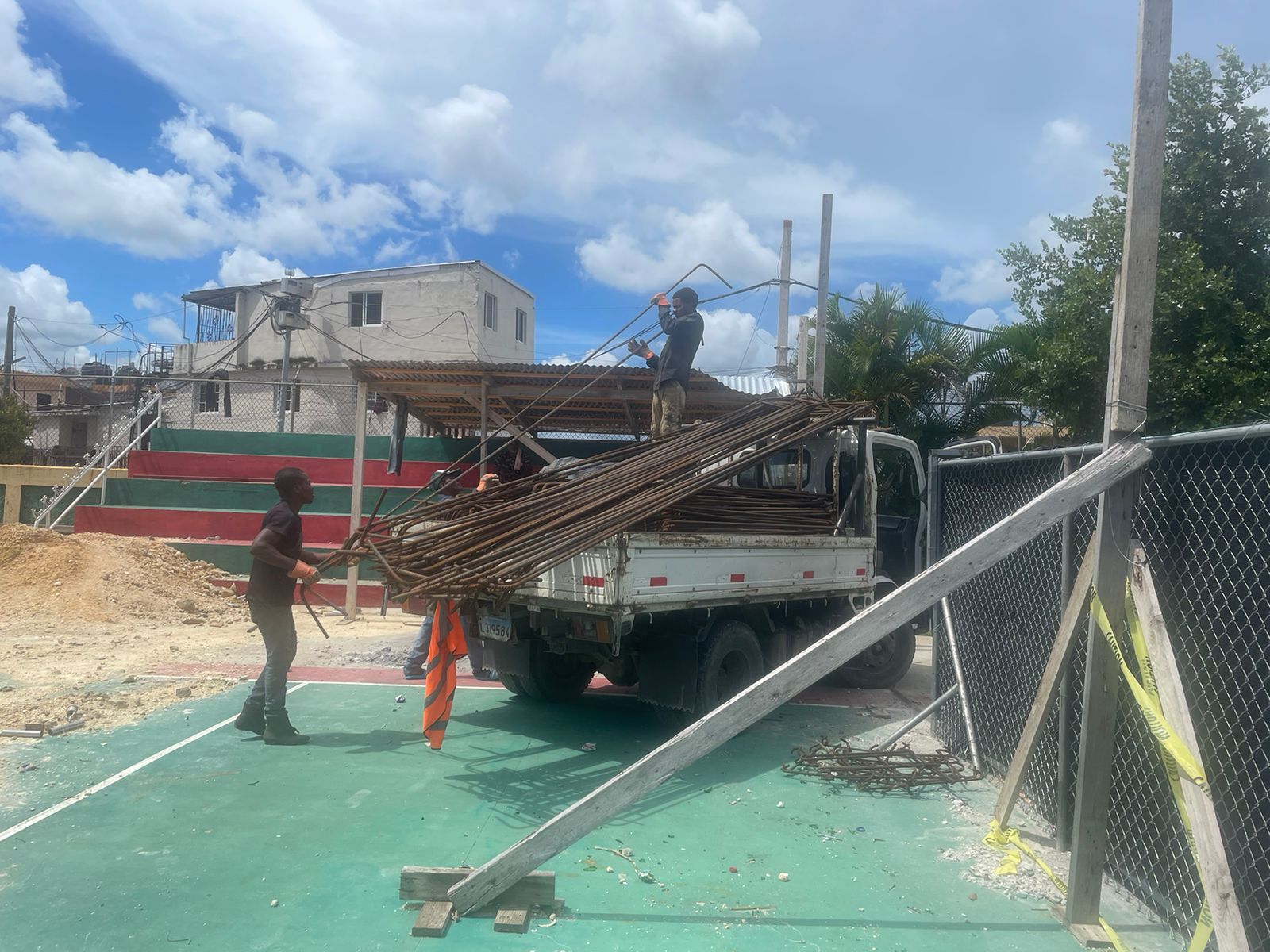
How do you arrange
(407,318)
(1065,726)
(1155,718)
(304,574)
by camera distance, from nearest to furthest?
(1155,718) < (1065,726) < (304,574) < (407,318)

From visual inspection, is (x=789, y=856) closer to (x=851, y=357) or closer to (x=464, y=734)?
(x=464, y=734)

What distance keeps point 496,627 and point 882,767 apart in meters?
2.90

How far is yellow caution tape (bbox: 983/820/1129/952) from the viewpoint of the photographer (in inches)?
166

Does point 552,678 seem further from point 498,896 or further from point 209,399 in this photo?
point 209,399

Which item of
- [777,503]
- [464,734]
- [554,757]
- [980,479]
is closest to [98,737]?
[464,734]

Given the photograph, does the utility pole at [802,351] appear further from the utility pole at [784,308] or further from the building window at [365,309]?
the building window at [365,309]

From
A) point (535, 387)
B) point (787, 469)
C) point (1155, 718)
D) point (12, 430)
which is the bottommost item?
point (1155, 718)

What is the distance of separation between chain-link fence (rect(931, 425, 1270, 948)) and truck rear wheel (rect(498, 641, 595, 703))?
11.9 ft

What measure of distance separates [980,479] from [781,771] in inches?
97.8

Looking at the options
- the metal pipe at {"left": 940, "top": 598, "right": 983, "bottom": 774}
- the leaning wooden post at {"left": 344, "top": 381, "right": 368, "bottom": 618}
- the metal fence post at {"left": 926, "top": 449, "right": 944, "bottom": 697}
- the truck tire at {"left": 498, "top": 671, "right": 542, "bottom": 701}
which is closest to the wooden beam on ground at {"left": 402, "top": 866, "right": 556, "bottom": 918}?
the metal pipe at {"left": 940, "top": 598, "right": 983, "bottom": 774}

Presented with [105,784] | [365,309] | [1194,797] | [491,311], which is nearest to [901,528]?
[1194,797]

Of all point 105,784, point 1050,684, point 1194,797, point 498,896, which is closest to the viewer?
point 1194,797

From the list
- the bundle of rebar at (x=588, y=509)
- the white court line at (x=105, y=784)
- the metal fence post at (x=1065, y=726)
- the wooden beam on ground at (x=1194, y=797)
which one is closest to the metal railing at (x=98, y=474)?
the white court line at (x=105, y=784)

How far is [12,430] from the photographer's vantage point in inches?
937
